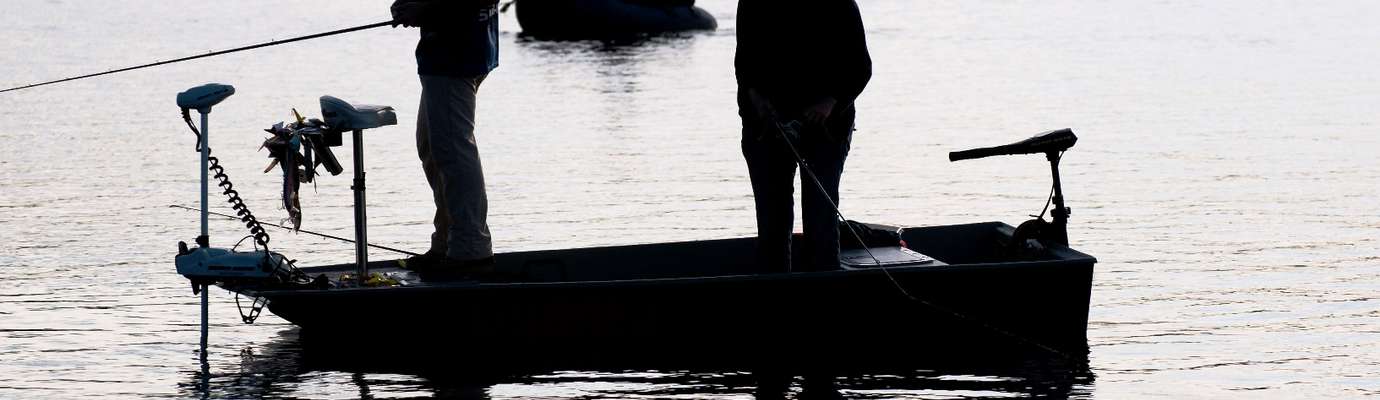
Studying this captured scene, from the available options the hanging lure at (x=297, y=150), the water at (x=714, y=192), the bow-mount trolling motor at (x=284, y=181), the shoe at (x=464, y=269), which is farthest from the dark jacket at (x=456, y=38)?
the water at (x=714, y=192)

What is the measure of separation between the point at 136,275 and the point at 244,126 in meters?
9.63

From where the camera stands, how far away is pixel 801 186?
8.47 m

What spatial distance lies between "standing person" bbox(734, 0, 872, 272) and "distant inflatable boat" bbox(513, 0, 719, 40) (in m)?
31.2

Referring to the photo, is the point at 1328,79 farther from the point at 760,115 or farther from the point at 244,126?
the point at 760,115

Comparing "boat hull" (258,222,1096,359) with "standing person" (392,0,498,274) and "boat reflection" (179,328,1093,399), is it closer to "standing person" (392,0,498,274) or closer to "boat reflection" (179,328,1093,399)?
"boat reflection" (179,328,1093,399)

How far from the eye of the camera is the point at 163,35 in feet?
138

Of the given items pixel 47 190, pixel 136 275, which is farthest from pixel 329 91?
pixel 136 275

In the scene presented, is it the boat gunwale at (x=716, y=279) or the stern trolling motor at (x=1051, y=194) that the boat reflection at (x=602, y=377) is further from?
the stern trolling motor at (x=1051, y=194)

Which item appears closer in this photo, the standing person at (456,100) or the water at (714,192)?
the water at (714,192)

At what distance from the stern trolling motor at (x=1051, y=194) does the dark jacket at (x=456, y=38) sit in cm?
206

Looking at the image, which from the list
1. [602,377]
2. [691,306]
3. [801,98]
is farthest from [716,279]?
[801,98]

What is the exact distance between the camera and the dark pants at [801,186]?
855 cm

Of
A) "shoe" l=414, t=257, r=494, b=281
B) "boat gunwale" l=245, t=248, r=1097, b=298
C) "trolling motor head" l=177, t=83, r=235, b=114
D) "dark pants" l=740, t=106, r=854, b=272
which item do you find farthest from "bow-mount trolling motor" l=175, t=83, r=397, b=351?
"dark pants" l=740, t=106, r=854, b=272

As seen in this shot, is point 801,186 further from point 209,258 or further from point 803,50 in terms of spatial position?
point 209,258
